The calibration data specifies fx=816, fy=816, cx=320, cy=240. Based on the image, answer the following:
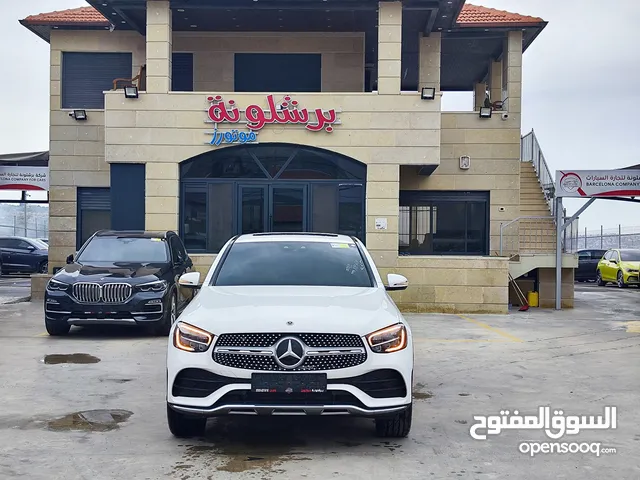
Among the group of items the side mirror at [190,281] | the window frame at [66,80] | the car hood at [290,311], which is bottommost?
the car hood at [290,311]

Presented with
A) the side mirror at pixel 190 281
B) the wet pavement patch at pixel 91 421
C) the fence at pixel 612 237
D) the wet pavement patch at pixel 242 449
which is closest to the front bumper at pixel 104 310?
the side mirror at pixel 190 281

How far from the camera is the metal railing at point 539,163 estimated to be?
22.0m

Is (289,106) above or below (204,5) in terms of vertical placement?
below

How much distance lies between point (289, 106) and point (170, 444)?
13.1 metres

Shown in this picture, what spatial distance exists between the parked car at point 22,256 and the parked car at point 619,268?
21.5 metres

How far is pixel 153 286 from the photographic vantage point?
12656mm

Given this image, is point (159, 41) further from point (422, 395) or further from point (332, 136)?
point (422, 395)

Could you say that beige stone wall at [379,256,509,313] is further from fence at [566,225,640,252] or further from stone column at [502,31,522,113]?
fence at [566,225,640,252]

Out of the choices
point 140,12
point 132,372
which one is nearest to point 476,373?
point 132,372

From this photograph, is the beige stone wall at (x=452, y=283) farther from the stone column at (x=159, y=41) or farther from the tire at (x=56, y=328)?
the tire at (x=56, y=328)

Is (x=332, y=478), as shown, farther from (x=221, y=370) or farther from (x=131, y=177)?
(x=131, y=177)

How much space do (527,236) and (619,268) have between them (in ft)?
35.1

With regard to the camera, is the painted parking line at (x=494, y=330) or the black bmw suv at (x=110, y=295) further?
the painted parking line at (x=494, y=330)

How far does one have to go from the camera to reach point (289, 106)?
1856cm
